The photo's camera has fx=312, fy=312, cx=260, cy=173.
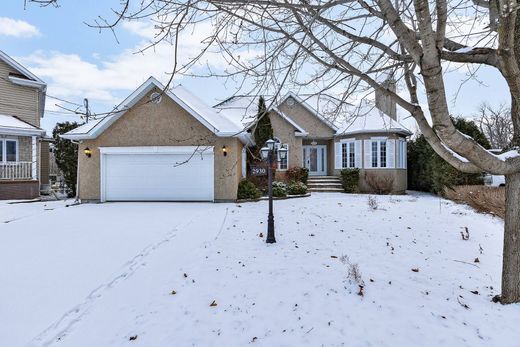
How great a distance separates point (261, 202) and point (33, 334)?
423 inches

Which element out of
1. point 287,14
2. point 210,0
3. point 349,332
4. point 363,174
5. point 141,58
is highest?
point 287,14

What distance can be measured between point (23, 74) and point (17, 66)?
0.50 meters

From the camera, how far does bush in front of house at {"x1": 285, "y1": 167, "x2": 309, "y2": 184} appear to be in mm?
18266

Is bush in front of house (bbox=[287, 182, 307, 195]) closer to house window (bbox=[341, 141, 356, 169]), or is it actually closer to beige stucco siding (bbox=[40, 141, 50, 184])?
house window (bbox=[341, 141, 356, 169])

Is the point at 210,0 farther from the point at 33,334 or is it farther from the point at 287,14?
the point at 33,334

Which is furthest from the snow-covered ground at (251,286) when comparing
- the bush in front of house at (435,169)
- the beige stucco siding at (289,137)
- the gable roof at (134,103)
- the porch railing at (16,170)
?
the beige stucco siding at (289,137)

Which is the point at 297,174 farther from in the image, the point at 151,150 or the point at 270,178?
the point at 270,178

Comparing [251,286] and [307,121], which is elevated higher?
[307,121]

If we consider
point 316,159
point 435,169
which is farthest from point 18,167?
point 435,169

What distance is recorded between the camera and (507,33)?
332 cm

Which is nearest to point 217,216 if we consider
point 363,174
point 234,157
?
point 234,157

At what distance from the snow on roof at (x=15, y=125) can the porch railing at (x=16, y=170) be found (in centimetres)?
168

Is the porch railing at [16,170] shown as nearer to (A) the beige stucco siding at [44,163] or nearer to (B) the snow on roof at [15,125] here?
(B) the snow on roof at [15,125]

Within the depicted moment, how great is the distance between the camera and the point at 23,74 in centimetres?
1766
